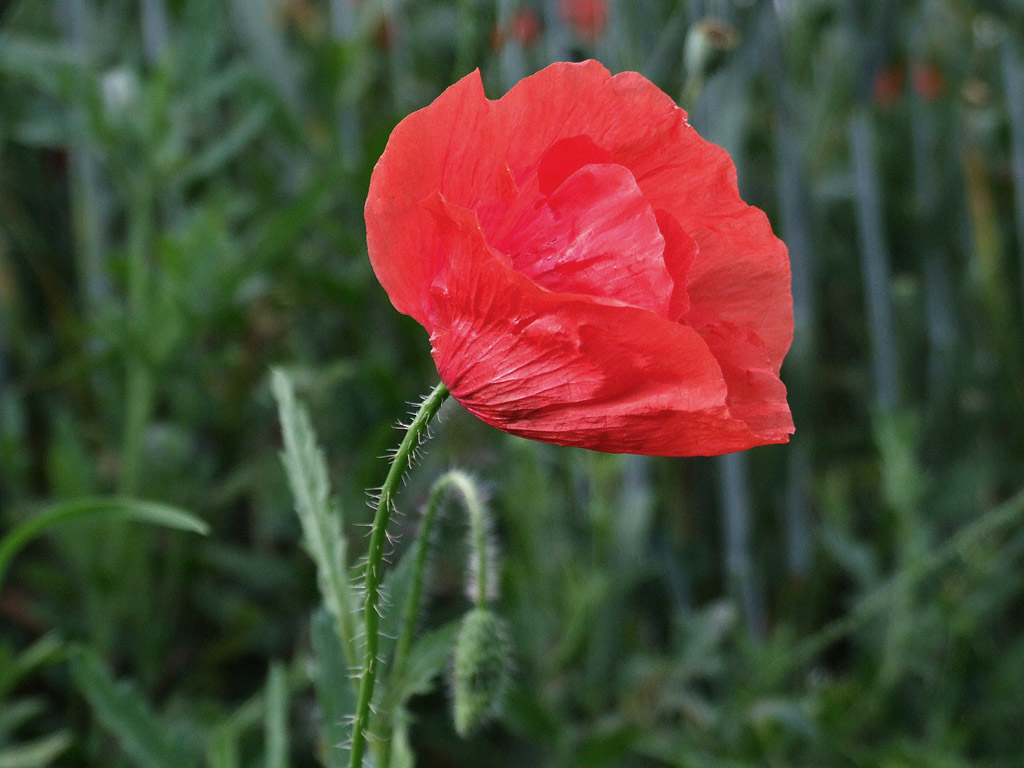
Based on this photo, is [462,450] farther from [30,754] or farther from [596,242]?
[596,242]

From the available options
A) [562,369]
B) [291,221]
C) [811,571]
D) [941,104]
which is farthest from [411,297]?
[941,104]

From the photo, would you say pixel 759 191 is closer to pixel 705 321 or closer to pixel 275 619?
pixel 275 619

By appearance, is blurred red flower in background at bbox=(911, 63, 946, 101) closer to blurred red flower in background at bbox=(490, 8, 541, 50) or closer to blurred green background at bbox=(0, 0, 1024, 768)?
blurred green background at bbox=(0, 0, 1024, 768)

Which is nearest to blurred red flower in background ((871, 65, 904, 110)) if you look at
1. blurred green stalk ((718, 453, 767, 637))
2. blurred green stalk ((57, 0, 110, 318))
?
blurred green stalk ((718, 453, 767, 637))

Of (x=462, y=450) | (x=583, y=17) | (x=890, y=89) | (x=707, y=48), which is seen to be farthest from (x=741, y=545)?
(x=583, y=17)

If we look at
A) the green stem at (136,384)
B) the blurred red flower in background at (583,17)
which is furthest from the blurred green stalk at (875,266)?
the green stem at (136,384)

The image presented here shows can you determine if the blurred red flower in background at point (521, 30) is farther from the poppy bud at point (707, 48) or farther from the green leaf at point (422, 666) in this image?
the green leaf at point (422, 666)

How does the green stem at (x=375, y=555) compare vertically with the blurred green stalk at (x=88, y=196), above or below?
below
